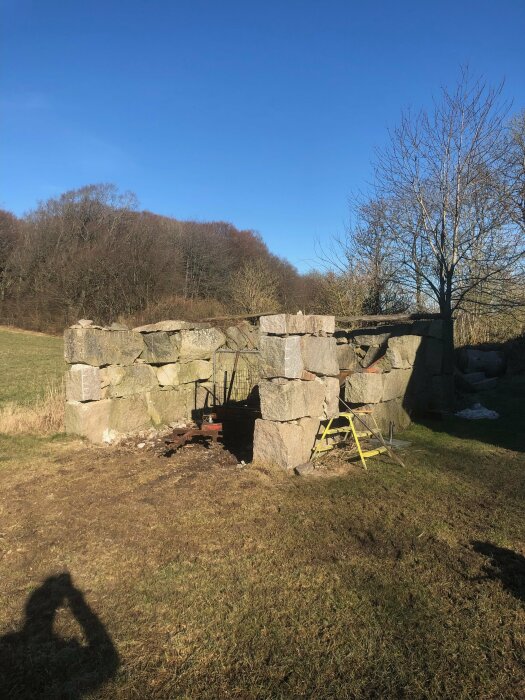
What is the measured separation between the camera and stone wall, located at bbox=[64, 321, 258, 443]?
7676 millimetres

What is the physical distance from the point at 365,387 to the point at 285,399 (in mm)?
2197

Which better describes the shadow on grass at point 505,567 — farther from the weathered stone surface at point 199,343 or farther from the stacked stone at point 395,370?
the weathered stone surface at point 199,343

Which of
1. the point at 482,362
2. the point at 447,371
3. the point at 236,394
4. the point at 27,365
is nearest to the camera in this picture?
the point at 236,394

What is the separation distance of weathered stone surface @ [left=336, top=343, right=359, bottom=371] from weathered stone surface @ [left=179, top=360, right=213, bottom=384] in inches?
106

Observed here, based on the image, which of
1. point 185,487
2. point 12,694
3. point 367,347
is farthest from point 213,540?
point 367,347

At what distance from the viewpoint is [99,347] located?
7.81 meters

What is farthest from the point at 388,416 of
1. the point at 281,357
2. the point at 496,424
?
the point at 281,357

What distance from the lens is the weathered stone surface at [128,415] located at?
8.15 meters

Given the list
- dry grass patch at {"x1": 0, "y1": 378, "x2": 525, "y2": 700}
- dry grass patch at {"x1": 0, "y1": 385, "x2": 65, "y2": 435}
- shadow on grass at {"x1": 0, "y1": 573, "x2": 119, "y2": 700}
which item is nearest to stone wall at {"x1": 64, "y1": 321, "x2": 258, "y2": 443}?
dry grass patch at {"x1": 0, "y1": 385, "x2": 65, "y2": 435}

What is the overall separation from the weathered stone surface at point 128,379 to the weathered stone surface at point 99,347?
0.14m

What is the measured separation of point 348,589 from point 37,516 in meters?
3.23

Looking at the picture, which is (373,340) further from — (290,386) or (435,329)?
(290,386)

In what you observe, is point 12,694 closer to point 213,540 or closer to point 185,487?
point 213,540

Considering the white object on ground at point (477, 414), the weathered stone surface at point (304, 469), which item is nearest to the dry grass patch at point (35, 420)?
the weathered stone surface at point (304, 469)
